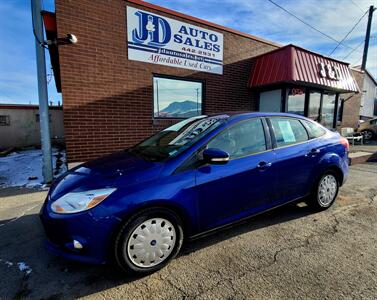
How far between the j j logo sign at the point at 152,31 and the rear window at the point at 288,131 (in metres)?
4.29

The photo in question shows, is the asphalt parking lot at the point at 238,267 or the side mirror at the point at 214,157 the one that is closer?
the asphalt parking lot at the point at 238,267

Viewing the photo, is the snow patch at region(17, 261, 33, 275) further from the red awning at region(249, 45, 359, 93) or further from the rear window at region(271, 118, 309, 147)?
the red awning at region(249, 45, 359, 93)

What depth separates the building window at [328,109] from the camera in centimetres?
938

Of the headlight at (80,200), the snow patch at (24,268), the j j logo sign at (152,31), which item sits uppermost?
the j j logo sign at (152,31)

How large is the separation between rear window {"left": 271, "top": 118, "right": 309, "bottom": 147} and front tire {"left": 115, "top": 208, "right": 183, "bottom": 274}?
70.5 inches

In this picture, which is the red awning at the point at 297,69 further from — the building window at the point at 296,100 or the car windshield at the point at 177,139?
the car windshield at the point at 177,139

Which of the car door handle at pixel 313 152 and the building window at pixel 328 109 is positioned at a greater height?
the building window at pixel 328 109

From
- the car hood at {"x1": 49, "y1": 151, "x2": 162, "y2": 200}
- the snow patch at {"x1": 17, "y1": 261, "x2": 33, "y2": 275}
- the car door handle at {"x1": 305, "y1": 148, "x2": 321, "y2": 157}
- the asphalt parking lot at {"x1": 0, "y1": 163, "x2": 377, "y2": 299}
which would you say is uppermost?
the car door handle at {"x1": 305, "y1": 148, "x2": 321, "y2": 157}

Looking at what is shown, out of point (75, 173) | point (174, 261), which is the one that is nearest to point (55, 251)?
point (75, 173)

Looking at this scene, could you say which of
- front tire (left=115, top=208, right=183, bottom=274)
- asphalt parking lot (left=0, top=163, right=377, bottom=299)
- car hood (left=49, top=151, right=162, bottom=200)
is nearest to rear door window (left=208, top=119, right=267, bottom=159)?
car hood (left=49, top=151, right=162, bottom=200)

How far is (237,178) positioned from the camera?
8.63ft

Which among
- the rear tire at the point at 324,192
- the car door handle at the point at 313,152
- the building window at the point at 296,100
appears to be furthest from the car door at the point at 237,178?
the building window at the point at 296,100

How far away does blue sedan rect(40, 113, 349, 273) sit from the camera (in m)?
2.05

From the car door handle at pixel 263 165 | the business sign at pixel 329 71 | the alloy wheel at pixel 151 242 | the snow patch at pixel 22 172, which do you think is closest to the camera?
the alloy wheel at pixel 151 242
